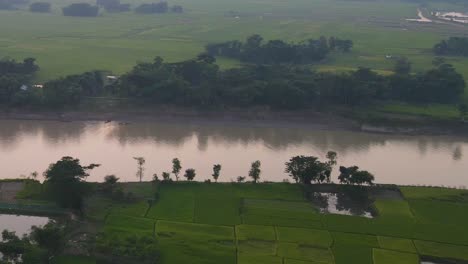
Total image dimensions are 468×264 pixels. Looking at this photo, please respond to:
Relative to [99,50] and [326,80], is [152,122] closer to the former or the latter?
[326,80]

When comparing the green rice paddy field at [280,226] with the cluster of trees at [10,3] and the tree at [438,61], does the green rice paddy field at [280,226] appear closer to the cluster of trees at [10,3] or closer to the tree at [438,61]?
the tree at [438,61]

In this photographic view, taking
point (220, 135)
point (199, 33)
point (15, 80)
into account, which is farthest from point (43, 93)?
point (199, 33)

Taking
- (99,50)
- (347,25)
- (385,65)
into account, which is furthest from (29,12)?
(385,65)

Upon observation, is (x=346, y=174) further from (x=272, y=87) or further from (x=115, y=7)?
(x=115, y=7)

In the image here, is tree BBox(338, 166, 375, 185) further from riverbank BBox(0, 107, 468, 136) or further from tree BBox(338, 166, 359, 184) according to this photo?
riverbank BBox(0, 107, 468, 136)

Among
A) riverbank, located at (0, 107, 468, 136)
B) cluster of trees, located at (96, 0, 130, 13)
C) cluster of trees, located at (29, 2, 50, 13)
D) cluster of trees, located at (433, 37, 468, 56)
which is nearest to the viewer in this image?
riverbank, located at (0, 107, 468, 136)

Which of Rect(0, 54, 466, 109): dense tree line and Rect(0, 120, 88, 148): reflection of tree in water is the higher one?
Rect(0, 54, 466, 109): dense tree line

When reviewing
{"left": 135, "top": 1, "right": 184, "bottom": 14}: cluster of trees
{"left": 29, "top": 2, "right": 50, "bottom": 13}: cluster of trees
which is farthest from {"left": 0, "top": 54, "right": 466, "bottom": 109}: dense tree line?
{"left": 135, "top": 1, "right": 184, "bottom": 14}: cluster of trees

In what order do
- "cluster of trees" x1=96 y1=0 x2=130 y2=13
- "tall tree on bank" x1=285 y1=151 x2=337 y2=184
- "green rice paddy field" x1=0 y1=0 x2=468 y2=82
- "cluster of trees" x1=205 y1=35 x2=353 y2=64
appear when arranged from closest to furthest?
1. "tall tree on bank" x1=285 y1=151 x2=337 y2=184
2. "cluster of trees" x1=205 y1=35 x2=353 y2=64
3. "green rice paddy field" x1=0 y1=0 x2=468 y2=82
4. "cluster of trees" x1=96 y1=0 x2=130 y2=13

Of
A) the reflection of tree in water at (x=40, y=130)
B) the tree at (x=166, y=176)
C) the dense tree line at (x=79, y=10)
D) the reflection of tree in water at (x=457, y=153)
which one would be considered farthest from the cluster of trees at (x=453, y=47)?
the dense tree line at (x=79, y=10)
